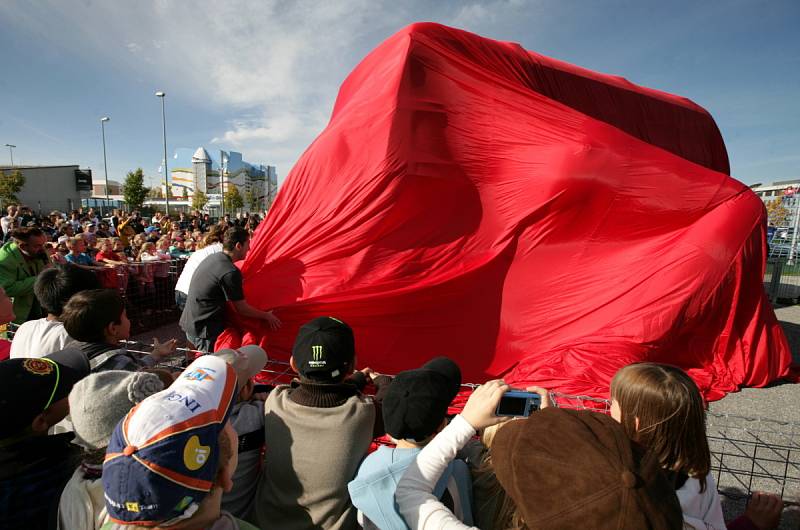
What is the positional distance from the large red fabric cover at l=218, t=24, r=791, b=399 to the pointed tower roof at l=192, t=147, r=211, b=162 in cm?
8064

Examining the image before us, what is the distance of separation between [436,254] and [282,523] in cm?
313

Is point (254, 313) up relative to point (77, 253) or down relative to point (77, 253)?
down

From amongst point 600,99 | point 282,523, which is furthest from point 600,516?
point 600,99

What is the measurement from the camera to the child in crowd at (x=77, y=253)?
251 inches

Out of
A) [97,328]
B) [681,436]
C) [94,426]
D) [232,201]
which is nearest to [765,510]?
[681,436]

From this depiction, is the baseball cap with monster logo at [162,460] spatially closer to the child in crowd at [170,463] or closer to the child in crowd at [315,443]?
the child in crowd at [170,463]

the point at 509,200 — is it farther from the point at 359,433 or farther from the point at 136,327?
the point at 136,327

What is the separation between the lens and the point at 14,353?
2.76 meters

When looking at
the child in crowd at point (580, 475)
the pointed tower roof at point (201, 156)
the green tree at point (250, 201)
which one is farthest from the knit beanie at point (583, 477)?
the pointed tower roof at point (201, 156)

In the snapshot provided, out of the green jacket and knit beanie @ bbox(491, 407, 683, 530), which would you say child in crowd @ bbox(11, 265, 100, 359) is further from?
knit beanie @ bbox(491, 407, 683, 530)

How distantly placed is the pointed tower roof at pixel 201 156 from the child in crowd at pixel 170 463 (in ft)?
277

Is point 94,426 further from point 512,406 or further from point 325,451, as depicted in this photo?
point 512,406

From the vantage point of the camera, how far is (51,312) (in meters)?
3.12

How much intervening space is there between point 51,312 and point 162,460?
9.20 feet
